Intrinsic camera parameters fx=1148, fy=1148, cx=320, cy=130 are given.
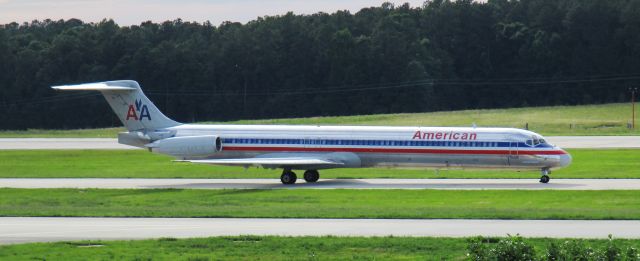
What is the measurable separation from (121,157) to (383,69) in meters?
72.2

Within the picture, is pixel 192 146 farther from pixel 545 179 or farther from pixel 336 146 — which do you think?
pixel 545 179

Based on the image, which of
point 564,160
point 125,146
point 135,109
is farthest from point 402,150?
point 125,146

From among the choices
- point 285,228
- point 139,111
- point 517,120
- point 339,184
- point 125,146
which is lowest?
point 125,146

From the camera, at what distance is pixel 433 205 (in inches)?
1512

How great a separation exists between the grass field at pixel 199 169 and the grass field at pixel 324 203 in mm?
9418

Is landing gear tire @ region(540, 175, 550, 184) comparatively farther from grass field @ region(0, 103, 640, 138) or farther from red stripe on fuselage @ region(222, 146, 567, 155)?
grass field @ region(0, 103, 640, 138)

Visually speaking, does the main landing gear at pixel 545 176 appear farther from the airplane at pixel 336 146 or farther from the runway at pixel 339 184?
the runway at pixel 339 184

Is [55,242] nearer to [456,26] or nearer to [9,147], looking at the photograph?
[9,147]

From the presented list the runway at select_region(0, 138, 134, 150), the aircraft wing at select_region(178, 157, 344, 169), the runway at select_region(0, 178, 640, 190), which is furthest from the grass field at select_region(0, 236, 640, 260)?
the runway at select_region(0, 138, 134, 150)

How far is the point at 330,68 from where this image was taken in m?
140

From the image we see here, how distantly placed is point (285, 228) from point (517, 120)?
290 ft

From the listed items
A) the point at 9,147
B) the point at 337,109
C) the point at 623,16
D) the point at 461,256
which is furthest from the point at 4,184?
the point at 623,16

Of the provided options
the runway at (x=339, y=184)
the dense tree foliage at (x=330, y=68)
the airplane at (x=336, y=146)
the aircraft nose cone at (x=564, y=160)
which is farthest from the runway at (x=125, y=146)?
the dense tree foliage at (x=330, y=68)

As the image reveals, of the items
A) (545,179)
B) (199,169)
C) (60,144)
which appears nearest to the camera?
(545,179)
